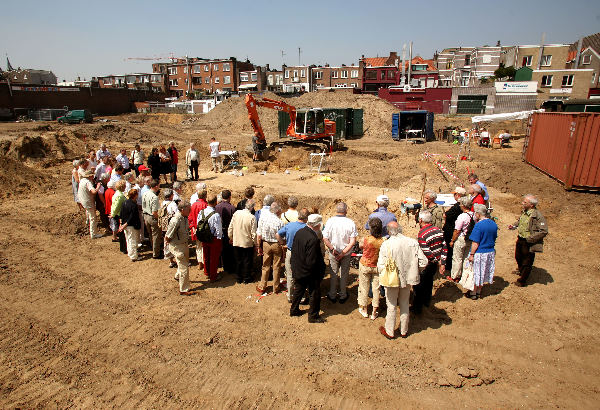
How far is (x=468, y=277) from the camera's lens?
633 cm

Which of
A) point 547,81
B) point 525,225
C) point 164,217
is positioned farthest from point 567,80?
point 164,217

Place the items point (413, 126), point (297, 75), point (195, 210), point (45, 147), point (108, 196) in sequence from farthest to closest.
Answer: point (297, 75)
point (413, 126)
point (45, 147)
point (108, 196)
point (195, 210)

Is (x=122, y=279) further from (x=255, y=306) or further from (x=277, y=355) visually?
(x=277, y=355)

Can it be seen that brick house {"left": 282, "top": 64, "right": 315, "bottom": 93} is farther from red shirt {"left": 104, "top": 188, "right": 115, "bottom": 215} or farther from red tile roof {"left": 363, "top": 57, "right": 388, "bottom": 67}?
red shirt {"left": 104, "top": 188, "right": 115, "bottom": 215}

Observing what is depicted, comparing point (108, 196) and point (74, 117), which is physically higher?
point (74, 117)

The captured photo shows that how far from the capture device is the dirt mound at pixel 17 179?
1321cm

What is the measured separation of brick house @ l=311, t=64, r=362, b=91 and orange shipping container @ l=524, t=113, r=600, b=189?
179 ft

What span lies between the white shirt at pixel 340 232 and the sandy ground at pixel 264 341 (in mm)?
1280

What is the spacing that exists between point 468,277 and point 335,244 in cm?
261

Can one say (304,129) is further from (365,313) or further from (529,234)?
(365,313)

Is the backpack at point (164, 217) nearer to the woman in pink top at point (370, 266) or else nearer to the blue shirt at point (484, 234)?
the woman in pink top at point (370, 266)

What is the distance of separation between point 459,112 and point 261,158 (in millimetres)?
28465

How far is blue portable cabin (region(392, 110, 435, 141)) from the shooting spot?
2539 cm

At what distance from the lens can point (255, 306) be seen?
20.9 feet
